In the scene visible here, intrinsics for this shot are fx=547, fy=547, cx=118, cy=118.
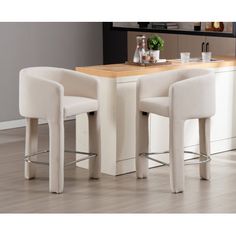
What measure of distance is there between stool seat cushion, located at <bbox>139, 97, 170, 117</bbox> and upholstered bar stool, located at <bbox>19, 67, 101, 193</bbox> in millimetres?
353

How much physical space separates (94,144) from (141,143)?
36 cm

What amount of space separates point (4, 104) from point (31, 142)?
7.32 feet

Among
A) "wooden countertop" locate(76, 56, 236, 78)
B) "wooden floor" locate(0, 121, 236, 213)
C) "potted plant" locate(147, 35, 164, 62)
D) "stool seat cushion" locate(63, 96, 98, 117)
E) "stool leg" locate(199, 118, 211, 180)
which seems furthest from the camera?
"potted plant" locate(147, 35, 164, 62)

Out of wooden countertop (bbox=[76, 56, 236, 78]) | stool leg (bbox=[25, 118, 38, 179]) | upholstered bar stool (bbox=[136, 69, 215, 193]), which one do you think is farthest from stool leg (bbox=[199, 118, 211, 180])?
stool leg (bbox=[25, 118, 38, 179])

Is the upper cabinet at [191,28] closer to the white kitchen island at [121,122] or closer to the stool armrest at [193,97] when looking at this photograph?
the white kitchen island at [121,122]

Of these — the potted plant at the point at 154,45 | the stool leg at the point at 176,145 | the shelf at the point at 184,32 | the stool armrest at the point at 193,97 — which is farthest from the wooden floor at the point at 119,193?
the shelf at the point at 184,32

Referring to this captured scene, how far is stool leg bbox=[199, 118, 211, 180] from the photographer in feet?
13.2

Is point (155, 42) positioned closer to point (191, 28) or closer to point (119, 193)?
point (191, 28)

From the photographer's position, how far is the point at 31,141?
4.14 meters

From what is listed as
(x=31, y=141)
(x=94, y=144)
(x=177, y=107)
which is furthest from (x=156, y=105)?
(x=31, y=141)

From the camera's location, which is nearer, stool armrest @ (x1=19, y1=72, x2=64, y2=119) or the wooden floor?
the wooden floor

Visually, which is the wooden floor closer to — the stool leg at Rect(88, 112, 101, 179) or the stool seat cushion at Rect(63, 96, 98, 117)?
the stool leg at Rect(88, 112, 101, 179)

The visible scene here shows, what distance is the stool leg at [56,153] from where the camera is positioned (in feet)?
12.1

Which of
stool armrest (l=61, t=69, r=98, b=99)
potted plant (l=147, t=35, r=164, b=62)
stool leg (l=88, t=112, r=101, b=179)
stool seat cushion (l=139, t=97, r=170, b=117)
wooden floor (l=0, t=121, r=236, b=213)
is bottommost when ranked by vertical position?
wooden floor (l=0, t=121, r=236, b=213)
